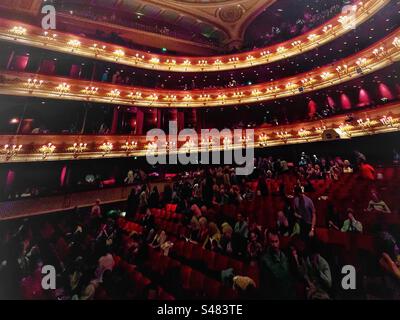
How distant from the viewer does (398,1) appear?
9.15m

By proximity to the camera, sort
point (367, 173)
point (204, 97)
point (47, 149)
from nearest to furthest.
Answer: point (367, 173) → point (47, 149) → point (204, 97)

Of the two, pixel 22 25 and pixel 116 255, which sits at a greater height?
pixel 22 25

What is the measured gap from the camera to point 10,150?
827 cm

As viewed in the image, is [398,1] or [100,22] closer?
[398,1]

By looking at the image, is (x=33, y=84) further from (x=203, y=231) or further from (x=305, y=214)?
(x=305, y=214)

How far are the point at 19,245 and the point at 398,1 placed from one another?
1585cm

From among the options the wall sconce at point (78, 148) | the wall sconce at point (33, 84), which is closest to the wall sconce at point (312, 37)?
the wall sconce at point (78, 148)

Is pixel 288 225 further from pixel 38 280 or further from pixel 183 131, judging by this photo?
pixel 183 131

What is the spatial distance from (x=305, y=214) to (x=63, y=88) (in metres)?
11.7

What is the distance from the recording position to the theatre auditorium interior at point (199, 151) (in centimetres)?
347

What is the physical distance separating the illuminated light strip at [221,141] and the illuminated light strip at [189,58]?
4.54 meters

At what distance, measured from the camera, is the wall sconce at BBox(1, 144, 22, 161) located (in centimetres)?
814

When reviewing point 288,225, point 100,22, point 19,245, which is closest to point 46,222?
point 19,245

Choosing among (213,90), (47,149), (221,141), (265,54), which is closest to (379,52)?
(265,54)
